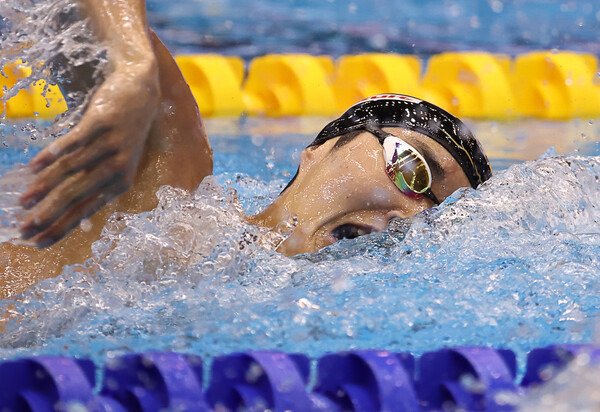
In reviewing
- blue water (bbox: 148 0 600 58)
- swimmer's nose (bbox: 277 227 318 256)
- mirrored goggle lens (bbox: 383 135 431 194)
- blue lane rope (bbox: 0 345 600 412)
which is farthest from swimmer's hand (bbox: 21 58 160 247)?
blue water (bbox: 148 0 600 58)

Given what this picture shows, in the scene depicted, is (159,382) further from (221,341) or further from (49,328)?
(49,328)

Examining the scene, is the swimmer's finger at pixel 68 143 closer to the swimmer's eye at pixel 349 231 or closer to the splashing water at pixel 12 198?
the splashing water at pixel 12 198

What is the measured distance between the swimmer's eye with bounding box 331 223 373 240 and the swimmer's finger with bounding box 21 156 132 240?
0.67 metres

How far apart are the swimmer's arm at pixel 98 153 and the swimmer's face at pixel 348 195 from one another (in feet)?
1.76

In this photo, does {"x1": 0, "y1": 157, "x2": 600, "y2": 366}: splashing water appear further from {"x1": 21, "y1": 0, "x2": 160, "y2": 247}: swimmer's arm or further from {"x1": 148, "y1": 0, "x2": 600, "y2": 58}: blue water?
{"x1": 148, "y1": 0, "x2": 600, "y2": 58}: blue water

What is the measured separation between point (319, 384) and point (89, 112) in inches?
21.5

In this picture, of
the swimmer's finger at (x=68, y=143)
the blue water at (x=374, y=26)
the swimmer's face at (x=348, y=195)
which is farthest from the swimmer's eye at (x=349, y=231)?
the blue water at (x=374, y=26)

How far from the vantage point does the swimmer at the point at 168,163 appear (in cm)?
96

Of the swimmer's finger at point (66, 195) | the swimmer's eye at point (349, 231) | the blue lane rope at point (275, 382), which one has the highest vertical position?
the swimmer's finger at point (66, 195)

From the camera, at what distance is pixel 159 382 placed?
1.10m

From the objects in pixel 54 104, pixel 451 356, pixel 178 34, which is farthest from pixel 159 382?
pixel 178 34

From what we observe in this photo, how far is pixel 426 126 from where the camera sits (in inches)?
66.1

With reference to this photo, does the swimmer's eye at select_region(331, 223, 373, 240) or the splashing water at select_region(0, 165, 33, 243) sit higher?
the splashing water at select_region(0, 165, 33, 243)

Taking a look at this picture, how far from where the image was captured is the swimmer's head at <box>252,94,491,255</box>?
1.54 meters
